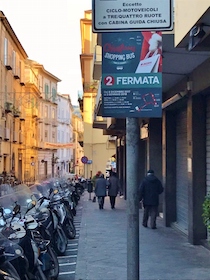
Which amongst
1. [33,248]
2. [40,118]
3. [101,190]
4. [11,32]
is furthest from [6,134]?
[33,248]

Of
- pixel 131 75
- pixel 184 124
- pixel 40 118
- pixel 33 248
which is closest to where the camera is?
pixel 131 75

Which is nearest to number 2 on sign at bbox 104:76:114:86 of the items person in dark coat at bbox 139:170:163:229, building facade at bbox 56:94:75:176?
person in dark coat at bbox 139:170:163:229

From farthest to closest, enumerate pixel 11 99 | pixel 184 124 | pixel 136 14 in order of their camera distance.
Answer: pixel 11 99 → pixel 184 124 → pixel 136 14

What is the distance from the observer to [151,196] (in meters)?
12.8

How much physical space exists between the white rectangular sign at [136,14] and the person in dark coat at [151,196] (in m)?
9.31

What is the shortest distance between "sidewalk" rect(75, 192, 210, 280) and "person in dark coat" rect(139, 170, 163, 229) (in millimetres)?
345

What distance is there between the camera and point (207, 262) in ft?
28.1

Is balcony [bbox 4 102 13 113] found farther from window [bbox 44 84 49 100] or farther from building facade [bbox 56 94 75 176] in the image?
building facade [bbox 56 94 75 176]

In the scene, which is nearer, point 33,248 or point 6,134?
point 33,248

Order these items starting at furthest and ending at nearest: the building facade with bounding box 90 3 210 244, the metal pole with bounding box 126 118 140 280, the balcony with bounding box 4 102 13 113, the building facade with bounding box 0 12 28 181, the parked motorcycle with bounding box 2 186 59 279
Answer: the balcony with bounding box 4 102 13 113 < the building facade with bounding box 0 12 28 181 < the building facade with bounding box 90 3 210 244 < the parked motorcycle with bounding box 2 186 59 279 < the metal pole with bounding box 126 118 140 280

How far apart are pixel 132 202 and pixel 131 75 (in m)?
1.04

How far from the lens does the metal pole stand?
393 centimetres

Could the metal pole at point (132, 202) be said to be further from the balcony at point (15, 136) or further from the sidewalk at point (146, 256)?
the balcony at point (15, 136)

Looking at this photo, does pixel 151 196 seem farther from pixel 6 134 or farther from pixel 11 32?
pixel 11 32
